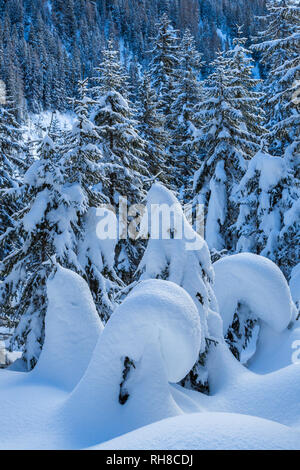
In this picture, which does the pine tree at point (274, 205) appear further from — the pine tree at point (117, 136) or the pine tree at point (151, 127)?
the pine tree at point (151, 127)

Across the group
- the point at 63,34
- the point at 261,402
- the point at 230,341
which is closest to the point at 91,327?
the point at 261,402

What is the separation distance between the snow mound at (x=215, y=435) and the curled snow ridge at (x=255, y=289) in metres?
4.35

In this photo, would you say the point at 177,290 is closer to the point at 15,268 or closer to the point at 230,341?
the point at 230,341

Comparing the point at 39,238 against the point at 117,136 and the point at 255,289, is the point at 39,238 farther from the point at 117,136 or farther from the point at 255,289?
the point at 117,136

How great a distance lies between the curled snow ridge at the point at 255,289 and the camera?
23.0 feet

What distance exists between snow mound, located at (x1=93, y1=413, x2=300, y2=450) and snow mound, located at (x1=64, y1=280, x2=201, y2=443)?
1.15 meters

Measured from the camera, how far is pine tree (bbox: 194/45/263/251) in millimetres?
16047

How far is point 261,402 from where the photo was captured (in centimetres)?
494

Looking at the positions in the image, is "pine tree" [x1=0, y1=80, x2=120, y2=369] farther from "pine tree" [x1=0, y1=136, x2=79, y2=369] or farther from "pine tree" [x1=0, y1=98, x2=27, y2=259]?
"pine tree" [x1=0, y1=98, x2=27, y2=259]

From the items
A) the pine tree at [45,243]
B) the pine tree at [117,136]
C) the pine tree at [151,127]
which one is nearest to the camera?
the pine tree at [45,243]

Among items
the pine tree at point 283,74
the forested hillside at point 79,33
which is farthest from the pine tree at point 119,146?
the forested hillside at point 79,33

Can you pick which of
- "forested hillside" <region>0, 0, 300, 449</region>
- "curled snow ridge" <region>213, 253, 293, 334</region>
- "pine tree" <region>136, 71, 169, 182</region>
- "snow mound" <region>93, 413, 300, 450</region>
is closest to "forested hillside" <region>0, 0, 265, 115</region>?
"pine tree" <region>136, 71, 169, 182</region>
